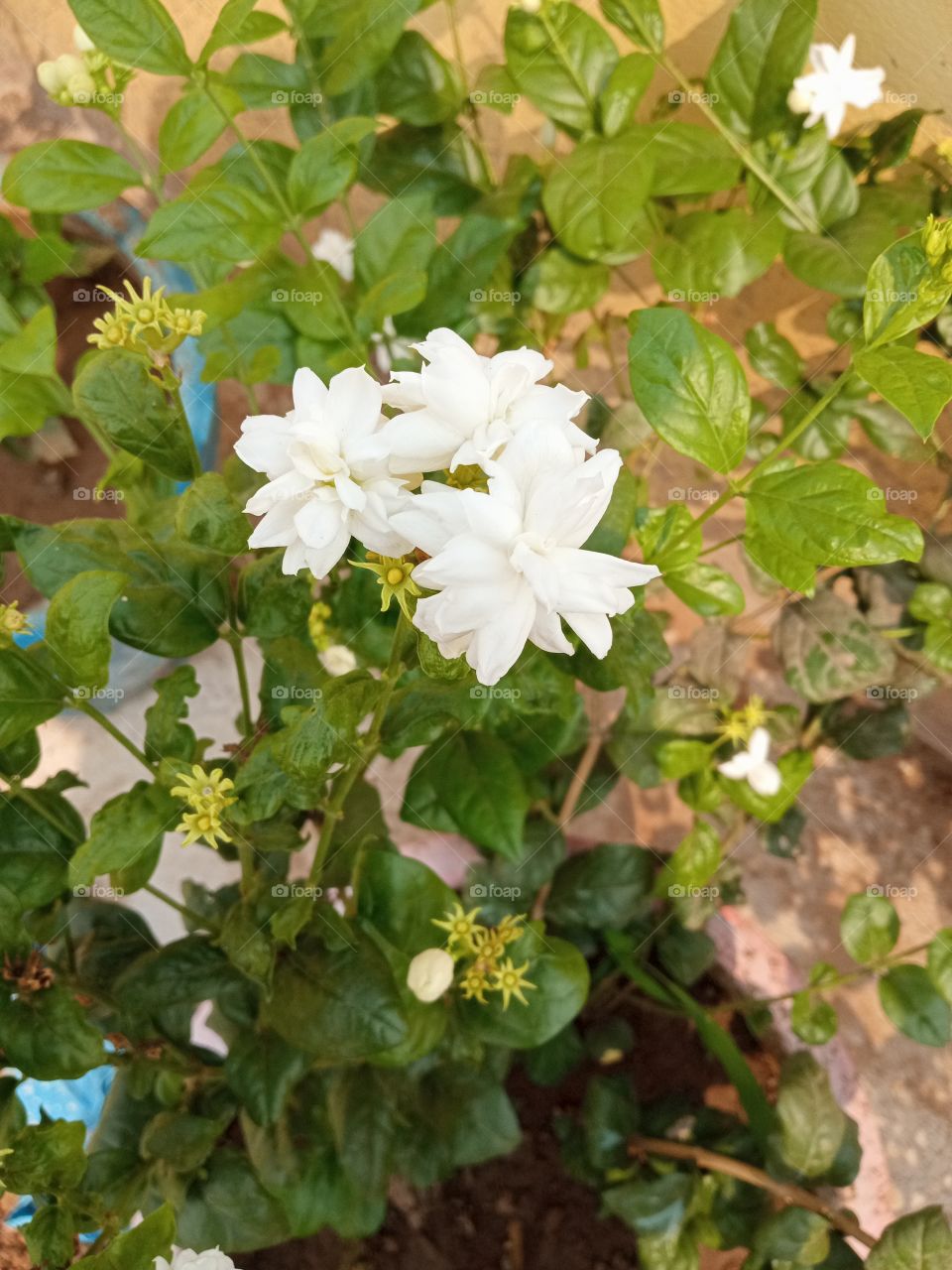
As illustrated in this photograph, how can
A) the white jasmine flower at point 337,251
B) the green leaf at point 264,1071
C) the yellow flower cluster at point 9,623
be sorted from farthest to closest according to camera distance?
the white jasmine flower at point 337,251 < the green leaf at point 264,1071 < the yellow flower cluster at point 9,623

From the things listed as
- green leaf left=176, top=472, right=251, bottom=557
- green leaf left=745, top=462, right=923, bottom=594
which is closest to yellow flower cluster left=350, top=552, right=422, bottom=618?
green leaf left=176, top=472, right=251, bottom=557

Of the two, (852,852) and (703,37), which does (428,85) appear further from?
(852,852)

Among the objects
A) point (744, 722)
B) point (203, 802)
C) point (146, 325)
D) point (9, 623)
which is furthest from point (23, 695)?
point (744, 722)

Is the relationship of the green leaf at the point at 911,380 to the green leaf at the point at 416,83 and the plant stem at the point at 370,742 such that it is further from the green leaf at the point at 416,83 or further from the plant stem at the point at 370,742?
the green leaf at the point at 416,83

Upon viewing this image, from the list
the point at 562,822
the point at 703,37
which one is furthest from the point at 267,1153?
the point at 703,37

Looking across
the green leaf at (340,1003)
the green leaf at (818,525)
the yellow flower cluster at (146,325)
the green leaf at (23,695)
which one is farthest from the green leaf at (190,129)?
the green leaf at (340,1003)

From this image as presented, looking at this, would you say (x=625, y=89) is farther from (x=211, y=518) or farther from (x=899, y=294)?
(x=211, y=518)
